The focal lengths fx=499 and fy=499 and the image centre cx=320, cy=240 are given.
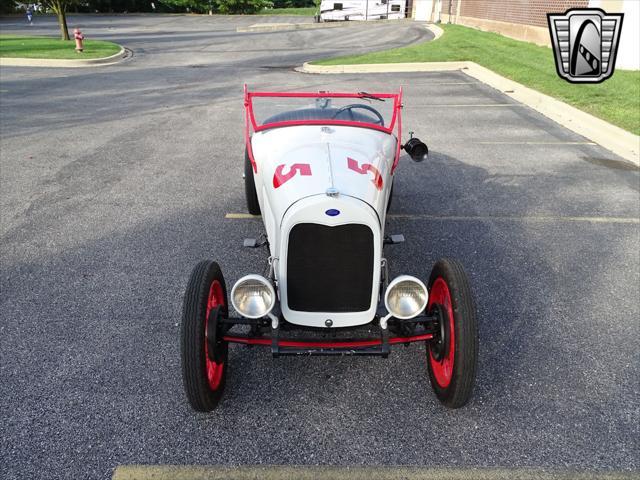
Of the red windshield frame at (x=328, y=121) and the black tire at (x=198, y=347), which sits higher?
the red windshield frame at (x=328, y=121)

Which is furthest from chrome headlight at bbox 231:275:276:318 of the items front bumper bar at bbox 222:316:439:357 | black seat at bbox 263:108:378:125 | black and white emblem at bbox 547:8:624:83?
black and white emblem at bbox 547:8:624:83

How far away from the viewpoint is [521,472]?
8.76ft

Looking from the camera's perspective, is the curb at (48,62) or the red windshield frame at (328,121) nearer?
the red windshield frame at (328,121)

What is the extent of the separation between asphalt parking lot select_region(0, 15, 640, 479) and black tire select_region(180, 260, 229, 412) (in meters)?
0.19

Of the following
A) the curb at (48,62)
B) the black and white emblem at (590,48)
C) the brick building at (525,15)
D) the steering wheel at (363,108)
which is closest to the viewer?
the steering wheel at (363,108)

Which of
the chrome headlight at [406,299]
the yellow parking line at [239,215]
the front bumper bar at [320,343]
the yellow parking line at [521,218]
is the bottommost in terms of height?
the yellow parking line at [521,218]

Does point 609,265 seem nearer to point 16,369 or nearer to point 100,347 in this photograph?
point 100,347

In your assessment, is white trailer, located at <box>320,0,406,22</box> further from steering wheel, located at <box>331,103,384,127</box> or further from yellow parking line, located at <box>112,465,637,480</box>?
yellow parking line, located at <box>112,465,637,480</box>

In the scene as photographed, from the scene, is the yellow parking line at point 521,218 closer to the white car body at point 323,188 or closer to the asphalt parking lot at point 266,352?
the asphalt parking lot at point 266,352

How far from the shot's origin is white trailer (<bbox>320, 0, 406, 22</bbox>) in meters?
42.5

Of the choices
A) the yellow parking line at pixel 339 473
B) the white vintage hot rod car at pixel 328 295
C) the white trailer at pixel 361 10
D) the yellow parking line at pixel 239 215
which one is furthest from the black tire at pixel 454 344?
the white trailer at pixel 361 10

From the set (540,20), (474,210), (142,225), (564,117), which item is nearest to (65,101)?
(142,225)

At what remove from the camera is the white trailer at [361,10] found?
42.5 m

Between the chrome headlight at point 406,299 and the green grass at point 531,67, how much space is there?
808 centimetres
